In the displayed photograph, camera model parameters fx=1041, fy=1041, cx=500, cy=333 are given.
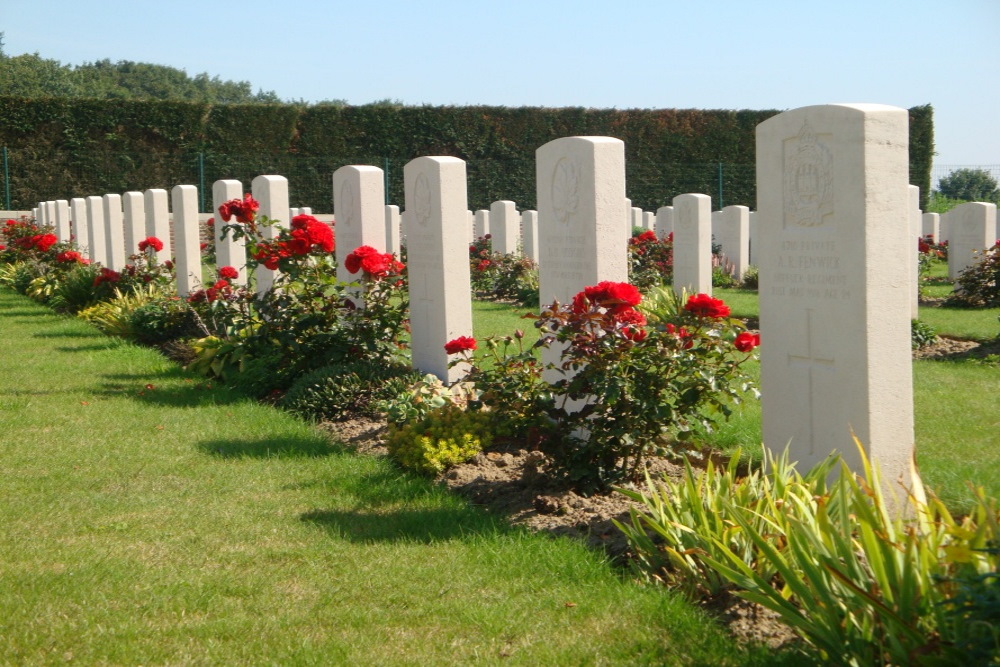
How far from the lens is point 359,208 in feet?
30.8

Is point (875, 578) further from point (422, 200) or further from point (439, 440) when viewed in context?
point (422, 200)

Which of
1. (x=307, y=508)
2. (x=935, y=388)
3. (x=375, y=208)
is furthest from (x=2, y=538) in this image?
(x=935, y=388)

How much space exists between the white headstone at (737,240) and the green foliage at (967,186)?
→ 22930 millimetres

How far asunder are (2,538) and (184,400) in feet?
11.9

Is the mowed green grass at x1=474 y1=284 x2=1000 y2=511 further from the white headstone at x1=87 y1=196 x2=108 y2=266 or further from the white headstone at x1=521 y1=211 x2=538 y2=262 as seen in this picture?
the white headstone at x1=87 y1=196 x2=108 y2=266

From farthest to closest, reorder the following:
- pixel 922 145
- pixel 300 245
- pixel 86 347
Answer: pixel 922 145, pixel 86 347, pixel 300 245

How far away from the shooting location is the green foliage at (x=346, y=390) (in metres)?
Answer: 7.82

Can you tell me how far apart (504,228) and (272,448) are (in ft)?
46.7

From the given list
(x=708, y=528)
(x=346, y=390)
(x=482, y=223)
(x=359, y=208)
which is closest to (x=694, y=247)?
(x=359, y=208)

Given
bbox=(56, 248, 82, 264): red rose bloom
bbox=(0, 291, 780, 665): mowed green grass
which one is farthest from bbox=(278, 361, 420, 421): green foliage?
bbox=(56, 248, 82, 264): red rose bloom

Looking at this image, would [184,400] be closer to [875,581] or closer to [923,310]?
[875,581]

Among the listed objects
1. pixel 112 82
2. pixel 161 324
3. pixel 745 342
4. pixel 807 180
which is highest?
pixel 112 82

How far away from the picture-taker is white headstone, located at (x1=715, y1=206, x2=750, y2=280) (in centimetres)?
1988

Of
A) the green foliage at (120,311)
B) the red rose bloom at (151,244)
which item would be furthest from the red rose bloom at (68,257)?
the red rose bloom at (151,244)
